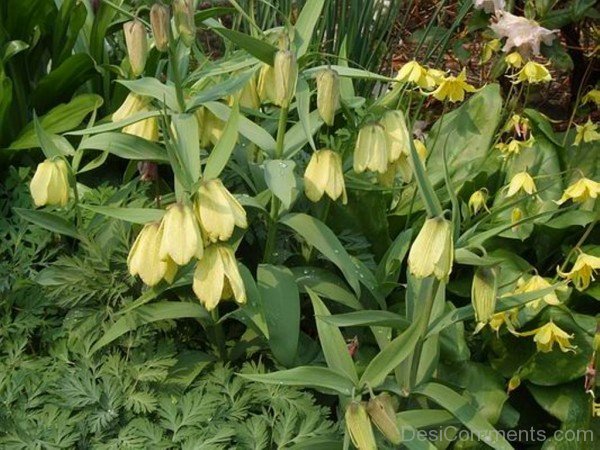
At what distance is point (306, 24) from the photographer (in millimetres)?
1665

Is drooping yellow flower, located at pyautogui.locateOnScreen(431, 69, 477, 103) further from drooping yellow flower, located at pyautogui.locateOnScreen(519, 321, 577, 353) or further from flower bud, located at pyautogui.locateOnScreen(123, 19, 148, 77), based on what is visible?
flower bud, located at pyautogui.locateOnScreen(123, 19, 148, 77)

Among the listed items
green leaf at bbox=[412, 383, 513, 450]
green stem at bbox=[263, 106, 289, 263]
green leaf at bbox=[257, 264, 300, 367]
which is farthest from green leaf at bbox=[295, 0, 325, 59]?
green leaf at bbox=[412, 383, 513, 450]

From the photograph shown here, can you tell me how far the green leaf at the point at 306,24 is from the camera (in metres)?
1.63

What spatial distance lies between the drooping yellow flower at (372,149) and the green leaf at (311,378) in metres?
0.34

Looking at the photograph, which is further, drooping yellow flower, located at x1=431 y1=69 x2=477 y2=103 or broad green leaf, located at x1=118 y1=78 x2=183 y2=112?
drooping yellow flower, located at x1=431 y1=69 x2=477 y2=103

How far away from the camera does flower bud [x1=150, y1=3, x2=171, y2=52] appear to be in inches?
55.2

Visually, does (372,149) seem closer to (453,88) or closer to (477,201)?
(477,201)

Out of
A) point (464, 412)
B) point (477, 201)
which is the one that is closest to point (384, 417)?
point (464, 412)

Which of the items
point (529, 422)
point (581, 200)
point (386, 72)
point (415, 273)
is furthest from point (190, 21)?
point (386, 72)

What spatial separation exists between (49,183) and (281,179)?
354 millimetres

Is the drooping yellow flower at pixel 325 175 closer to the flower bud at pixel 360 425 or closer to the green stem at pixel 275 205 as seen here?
the green stem at pixel 275 205

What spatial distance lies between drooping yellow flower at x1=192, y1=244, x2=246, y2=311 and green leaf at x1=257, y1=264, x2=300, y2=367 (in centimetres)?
22

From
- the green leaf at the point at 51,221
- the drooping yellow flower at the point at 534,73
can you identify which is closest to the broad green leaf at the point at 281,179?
the green leaf at the point at 51,221

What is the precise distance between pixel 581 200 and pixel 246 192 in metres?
0.64
